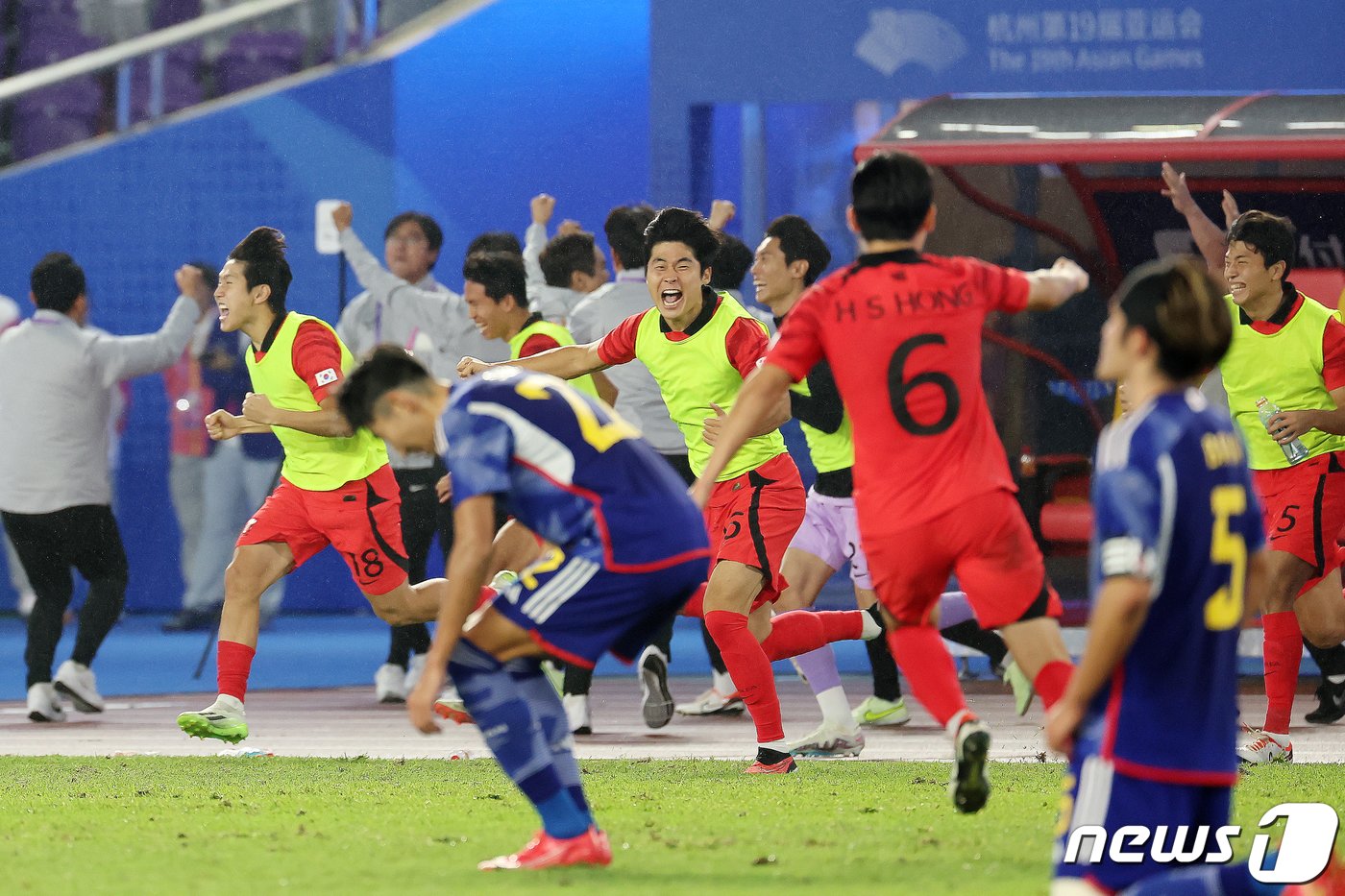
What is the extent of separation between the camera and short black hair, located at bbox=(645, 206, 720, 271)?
7.62 metres

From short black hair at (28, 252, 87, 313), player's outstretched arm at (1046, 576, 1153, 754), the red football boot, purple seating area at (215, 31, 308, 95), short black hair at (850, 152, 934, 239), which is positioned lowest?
the red football boot

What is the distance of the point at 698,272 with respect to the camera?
25.2ft

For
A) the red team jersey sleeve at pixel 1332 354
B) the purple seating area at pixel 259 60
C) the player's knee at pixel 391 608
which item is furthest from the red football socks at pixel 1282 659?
the purple seating area at pixel 259 60

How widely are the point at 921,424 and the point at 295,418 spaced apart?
3.31m

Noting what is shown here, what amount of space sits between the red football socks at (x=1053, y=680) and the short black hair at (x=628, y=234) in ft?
17.7

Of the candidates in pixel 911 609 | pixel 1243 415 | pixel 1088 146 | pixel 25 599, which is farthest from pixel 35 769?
pixel 25 599

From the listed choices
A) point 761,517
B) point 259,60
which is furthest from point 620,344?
point 259,60

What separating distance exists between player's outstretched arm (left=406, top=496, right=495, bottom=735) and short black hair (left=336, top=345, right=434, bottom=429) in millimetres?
364

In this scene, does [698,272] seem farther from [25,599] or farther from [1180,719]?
[25,599]

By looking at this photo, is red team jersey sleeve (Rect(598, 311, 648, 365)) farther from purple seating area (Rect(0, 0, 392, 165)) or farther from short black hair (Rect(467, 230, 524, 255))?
purple seating area (Rect(0, 0, 392, 165))

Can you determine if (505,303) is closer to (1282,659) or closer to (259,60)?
(1282,659)

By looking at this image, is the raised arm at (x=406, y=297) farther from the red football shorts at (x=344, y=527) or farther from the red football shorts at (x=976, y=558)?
the red football shorts at (x=976, y=558)

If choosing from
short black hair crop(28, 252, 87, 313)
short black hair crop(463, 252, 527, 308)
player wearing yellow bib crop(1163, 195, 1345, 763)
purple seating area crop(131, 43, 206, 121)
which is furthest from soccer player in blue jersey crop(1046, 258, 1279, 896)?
purple seating area crop(131, 43, 206, 121)

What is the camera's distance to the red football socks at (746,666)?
754cm
